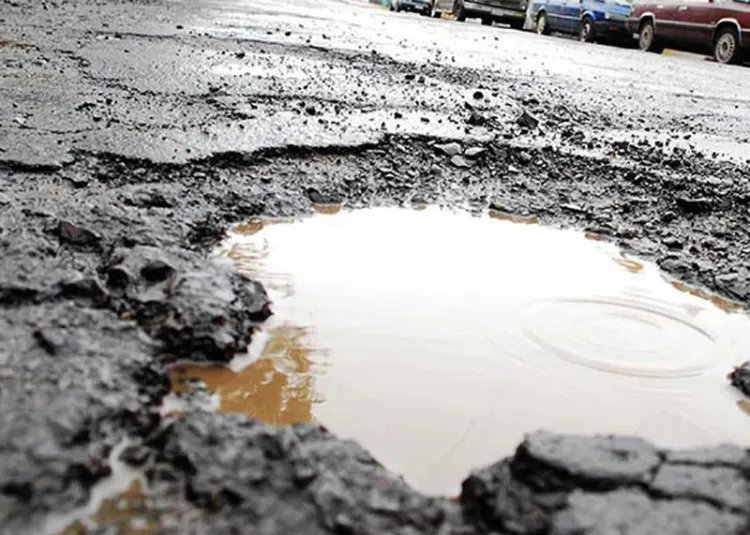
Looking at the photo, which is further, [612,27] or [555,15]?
[555,15]

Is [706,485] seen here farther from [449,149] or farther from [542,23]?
[542,23]

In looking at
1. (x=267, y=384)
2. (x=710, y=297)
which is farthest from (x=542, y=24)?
(x=267, y=384)

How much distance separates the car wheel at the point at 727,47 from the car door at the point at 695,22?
0.63 feet

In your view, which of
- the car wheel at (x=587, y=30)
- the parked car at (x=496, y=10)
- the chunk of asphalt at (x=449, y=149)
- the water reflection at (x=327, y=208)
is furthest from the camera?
the parked car at (x=496, y=10)

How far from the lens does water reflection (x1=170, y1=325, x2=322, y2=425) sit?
166 cm

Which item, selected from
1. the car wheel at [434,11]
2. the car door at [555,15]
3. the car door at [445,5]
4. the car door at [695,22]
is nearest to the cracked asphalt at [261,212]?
the car door at [695,22]

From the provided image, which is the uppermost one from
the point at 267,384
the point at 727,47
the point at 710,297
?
the point at 727,47

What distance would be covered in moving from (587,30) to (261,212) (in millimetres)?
15383

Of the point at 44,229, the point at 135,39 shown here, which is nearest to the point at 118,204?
the point at 44,229

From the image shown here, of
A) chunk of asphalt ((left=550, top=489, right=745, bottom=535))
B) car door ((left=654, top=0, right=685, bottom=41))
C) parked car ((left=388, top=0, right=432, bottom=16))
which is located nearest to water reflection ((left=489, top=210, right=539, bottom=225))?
chunk of asphalt ((left=550, top=489, right=745, bottom=535))

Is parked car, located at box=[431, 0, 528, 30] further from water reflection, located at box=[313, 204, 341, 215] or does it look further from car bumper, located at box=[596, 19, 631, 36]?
water reflection, located at box=[313, 204, 341, 215]

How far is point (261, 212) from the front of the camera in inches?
110

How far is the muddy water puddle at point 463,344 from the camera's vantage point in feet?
5.60

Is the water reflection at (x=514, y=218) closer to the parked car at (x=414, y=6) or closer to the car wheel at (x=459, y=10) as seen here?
the car wheel at (x=459, y=10)
